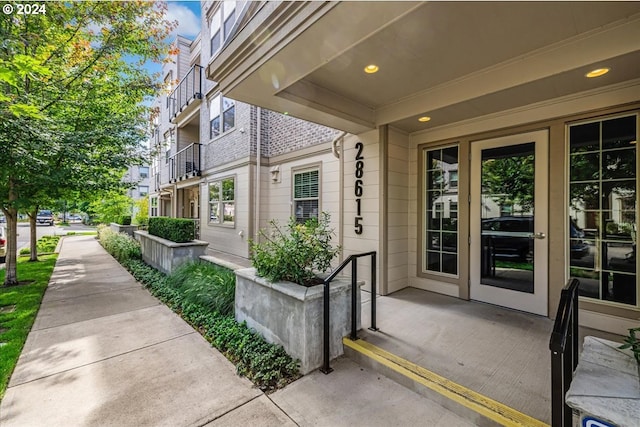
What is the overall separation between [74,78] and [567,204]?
903 centimetres

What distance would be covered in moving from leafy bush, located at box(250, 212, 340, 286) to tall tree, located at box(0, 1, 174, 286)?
4.53 meters

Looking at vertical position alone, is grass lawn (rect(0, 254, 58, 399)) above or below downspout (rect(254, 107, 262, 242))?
below

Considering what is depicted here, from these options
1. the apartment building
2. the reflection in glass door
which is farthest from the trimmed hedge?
the reflection in glass door

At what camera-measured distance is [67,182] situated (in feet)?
18.2

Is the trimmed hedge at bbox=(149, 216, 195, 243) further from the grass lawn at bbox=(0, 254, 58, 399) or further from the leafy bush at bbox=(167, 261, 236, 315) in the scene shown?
the grass lawn at bbox=(0, 254, 58, 399)

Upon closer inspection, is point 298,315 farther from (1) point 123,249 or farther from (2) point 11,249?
(1) point 123,249

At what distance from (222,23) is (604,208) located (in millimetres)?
10253

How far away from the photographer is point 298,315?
2.74 m

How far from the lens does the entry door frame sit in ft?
12.1

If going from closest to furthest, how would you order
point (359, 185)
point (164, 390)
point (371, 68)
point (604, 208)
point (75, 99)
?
point (164, 390) < point (604, 208) < point (371, 68) < point (359, 185) < point (75, 99)

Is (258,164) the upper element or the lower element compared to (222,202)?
upper

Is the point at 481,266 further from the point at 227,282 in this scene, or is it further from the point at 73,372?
the point at 73,372

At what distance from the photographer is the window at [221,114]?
8.92 metres

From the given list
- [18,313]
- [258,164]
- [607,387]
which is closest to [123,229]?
[258,164]
